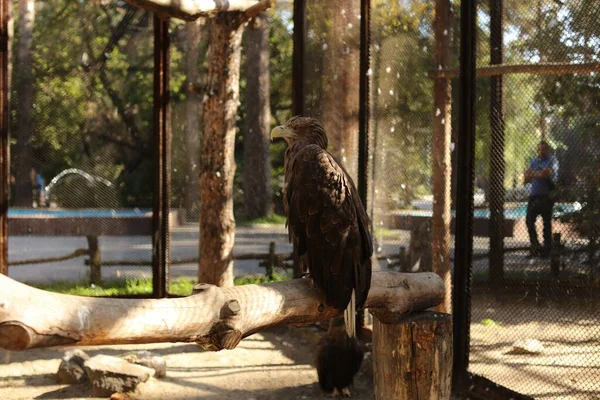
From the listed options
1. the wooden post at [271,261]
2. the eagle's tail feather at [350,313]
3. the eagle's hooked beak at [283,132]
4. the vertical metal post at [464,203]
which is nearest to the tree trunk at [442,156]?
the vertical metal post at [464,203]

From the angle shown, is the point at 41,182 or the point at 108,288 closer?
the point at 108,288

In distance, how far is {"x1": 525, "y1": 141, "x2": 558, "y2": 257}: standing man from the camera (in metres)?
4.29

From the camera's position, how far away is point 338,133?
240 inches

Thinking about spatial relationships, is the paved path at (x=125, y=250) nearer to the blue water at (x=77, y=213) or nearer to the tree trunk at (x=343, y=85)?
the blue water at (x=77, y=213)

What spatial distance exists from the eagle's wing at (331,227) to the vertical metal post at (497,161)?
4.41 ft

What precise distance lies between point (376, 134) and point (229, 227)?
142 cm

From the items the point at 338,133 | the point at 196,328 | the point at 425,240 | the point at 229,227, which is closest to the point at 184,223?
the point at 229,227

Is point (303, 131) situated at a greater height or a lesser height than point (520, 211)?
greater

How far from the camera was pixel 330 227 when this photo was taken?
11.3ft

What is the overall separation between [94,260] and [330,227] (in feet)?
13.3

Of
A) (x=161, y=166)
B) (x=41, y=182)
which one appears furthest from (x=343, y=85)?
(x=41, y=182)

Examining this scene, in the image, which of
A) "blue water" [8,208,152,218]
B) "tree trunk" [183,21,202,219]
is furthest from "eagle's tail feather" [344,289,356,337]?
"blue water" [8,208,152,218]

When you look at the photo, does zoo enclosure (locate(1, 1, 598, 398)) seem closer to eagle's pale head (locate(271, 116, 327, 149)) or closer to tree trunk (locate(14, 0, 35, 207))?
tree trunk (locate(14, 0, 35, 207))

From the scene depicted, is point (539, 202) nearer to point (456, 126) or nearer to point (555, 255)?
point (555, 255)
